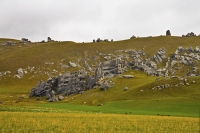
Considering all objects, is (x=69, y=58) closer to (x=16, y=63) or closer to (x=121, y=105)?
(x=16, y=63)

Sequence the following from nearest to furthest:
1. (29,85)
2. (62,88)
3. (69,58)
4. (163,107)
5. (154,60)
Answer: (163,107), (62,88), (29,85), (154,60), (69,58)

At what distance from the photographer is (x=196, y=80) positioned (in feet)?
297

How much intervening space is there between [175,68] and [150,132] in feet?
458

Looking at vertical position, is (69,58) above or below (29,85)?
above

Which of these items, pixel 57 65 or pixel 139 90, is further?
pixel 57 65

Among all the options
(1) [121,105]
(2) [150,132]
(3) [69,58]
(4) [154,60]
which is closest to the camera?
(2) [150,132]

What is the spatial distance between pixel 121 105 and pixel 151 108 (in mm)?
9777

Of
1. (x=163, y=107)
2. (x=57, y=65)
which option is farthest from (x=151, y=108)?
(x=57, y=65)

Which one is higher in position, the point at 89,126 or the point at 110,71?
the point at 110,71

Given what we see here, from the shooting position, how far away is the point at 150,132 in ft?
98.3

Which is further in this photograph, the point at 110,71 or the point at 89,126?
the point at 110,71

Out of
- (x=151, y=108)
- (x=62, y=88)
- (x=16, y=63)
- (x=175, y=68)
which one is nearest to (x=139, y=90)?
(x=151, y=108)

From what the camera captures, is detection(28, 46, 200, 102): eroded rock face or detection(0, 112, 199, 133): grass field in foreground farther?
detection(28, 46, 200, 102): eroded rock face

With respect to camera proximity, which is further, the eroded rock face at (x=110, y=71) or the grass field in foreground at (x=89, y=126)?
the eroded rock face at (x=110, y=71)
